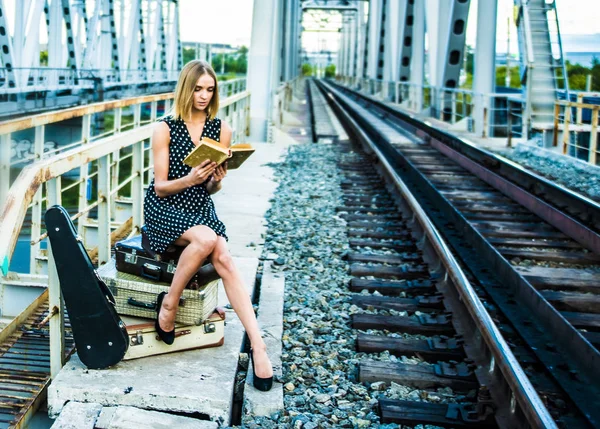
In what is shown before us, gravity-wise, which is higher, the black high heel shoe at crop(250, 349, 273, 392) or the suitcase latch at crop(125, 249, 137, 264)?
the suitcase latch at crop(125, 249, 137, 264)

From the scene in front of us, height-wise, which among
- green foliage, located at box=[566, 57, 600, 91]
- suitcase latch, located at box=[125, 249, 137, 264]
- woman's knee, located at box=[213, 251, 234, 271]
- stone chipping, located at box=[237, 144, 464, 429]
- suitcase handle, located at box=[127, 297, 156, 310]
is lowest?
stone chipping, located at box=[237, 144, 464, 429]

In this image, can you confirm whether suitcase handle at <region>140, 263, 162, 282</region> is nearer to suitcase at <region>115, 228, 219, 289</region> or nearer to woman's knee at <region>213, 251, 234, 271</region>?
suitcase at <region>115, 228, 219, 289</region>

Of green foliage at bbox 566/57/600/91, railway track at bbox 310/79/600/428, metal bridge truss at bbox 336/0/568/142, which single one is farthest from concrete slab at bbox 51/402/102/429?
green foliage at bbox 566/57/600/91

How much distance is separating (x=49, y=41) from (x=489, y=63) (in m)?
12.4

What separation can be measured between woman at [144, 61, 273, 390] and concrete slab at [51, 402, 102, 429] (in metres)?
0.51

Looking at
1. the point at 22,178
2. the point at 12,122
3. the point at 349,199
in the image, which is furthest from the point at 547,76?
the point at 22,178

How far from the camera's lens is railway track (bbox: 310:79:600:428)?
331cm

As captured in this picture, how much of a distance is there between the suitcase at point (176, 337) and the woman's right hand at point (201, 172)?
723 millimetres

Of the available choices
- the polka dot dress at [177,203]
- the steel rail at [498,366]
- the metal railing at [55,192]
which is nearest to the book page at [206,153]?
the polka dot dress at [177,203]

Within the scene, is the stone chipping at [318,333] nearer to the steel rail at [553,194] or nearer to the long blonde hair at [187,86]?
the long blonde hair at [187,86]

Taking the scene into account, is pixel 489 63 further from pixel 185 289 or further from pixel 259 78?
pixel 185 289

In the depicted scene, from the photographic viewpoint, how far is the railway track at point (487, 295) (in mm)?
3314

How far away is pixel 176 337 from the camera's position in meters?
3.49

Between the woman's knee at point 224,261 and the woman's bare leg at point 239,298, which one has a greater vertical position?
the woman's knee at point 224,261
